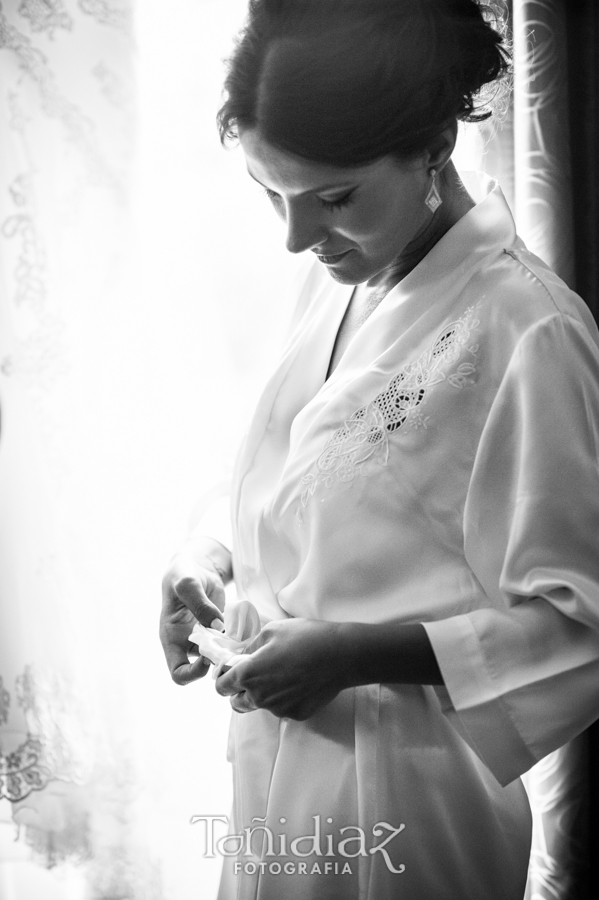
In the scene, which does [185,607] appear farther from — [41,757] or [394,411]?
[41,757]

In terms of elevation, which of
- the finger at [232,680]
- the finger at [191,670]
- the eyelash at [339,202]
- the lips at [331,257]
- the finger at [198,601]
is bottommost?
the finger at [191,670]

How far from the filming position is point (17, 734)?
1.23 m

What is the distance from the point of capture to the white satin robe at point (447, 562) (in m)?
0.69

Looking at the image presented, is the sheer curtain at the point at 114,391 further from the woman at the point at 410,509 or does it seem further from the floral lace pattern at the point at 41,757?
the woman at the point at 410,509

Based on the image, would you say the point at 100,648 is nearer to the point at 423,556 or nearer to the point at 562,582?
the point at 423,556

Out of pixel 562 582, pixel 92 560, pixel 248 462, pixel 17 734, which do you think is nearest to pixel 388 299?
pixel 248 462

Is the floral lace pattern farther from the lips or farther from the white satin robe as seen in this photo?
the lips

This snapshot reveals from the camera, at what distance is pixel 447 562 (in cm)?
75

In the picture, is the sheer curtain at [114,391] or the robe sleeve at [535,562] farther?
the sheer curtain at [114,391]

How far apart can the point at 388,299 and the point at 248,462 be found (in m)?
0.24

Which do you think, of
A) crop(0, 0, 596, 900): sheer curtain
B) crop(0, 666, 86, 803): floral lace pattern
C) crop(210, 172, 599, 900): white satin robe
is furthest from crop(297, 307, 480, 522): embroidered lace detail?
crop(0, 666, 86, 803): floral lace pattern

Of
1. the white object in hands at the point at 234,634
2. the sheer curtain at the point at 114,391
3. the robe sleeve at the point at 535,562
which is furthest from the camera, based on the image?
the sheer curtain at the point at 114,391

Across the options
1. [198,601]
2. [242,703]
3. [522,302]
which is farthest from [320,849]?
[522,302]

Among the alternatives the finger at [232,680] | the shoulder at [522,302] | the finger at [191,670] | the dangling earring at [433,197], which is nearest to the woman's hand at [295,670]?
the finger at [232,680]
